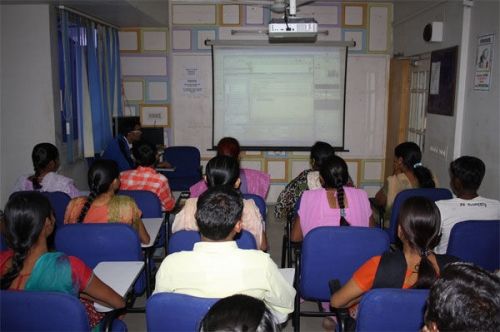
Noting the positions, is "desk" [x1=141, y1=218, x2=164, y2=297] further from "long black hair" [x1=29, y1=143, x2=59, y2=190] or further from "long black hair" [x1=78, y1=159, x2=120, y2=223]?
"long black hair" [x1=29, y1=143, x2=59, y2=190]

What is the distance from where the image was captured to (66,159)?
474 cm

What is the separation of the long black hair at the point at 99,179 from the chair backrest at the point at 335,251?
1.24 m

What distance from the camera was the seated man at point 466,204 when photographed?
269 cm

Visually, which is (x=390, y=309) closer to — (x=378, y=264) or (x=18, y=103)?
(x=378, y=264)

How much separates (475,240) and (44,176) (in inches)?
118

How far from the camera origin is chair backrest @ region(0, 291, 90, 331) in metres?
1.53

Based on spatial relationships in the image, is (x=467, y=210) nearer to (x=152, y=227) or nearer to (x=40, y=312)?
(x=152, y=227)

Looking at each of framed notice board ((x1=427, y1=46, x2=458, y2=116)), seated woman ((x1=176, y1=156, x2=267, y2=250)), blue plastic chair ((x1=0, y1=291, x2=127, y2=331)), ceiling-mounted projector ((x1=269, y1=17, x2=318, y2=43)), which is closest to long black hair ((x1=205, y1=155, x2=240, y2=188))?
seated woman ((x1=176, y1=156, x2=267, y2=250))

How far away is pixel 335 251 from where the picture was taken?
2.42 metres

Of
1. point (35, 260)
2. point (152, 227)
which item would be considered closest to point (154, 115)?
point (152, 227)

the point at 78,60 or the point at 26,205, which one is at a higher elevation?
the point at 78,60

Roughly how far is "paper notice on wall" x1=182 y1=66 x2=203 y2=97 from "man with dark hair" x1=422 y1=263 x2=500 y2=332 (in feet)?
17.2

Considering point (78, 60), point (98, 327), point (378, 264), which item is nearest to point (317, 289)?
point (378, 264)

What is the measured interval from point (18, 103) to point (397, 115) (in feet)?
14.7
